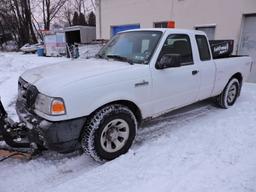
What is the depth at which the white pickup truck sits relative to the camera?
9.26ft

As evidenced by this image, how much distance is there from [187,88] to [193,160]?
137 centimetres

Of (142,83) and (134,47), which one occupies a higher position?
(134,47)

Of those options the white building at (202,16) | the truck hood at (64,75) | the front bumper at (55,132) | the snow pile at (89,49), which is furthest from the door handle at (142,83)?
the snow pile at (89,49)

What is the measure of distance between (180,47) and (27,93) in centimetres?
263

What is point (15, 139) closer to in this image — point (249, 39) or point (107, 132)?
point (107, 132)

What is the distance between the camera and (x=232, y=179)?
9.55 ft

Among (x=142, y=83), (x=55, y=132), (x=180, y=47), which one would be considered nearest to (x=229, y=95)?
(x=180, y=47)

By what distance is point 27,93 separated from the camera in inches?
121

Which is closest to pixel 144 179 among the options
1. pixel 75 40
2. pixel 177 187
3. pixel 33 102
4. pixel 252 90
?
pixel 177 187

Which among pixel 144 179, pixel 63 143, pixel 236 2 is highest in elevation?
pixel 236 2

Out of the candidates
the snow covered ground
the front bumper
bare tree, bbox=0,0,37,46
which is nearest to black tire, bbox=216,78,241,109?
the snow covered ground

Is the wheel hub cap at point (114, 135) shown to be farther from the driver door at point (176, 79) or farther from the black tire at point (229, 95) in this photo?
the black tire at point (229, 95)

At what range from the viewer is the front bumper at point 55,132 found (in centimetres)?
277

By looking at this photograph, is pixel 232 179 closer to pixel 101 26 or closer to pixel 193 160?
pixel 193 160
